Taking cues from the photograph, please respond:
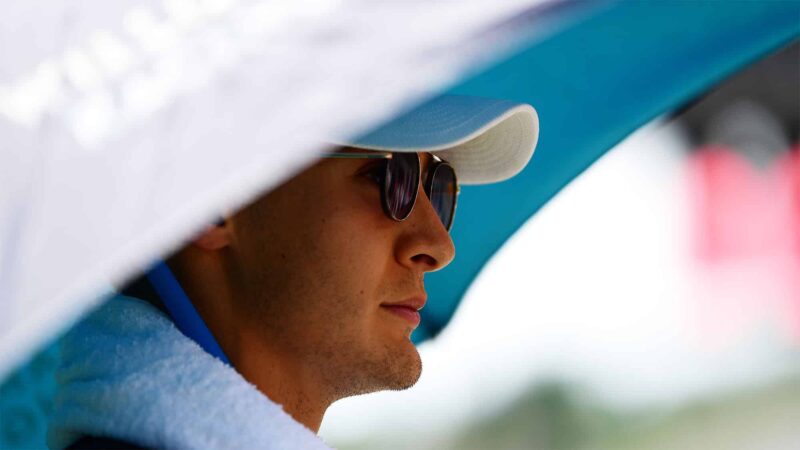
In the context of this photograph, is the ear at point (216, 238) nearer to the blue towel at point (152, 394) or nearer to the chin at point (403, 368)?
the blue towel at point (152, 394)

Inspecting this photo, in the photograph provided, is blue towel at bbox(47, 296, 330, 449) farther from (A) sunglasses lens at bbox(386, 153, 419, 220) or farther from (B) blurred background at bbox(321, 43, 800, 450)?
(B) blurred background at bbox(321, 43, 800, 450)

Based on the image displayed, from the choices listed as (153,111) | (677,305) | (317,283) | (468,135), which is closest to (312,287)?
(317,283)

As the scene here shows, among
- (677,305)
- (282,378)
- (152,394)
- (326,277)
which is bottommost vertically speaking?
(152,394)

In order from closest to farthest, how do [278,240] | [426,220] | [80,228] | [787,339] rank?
1. [80,228]
2. [278,240]
3. [426,220]
4. [787,339]

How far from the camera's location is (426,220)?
1.26 meters

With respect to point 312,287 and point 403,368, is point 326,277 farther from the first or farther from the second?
point 403,368

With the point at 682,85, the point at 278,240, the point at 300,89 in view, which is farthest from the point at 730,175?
the point at 300,89

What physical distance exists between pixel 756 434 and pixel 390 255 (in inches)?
182

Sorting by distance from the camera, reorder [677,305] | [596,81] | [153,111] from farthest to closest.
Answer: [677,305] → [596,81] → [153,111]

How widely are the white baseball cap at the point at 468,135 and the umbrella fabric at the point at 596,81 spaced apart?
0.08 meters

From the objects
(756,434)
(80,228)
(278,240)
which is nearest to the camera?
(80,228)

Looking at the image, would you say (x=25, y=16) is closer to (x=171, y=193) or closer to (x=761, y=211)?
(x=171, y=193)

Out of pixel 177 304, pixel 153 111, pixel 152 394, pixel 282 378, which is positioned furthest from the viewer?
pixel 282 378

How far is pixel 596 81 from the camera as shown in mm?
1341
